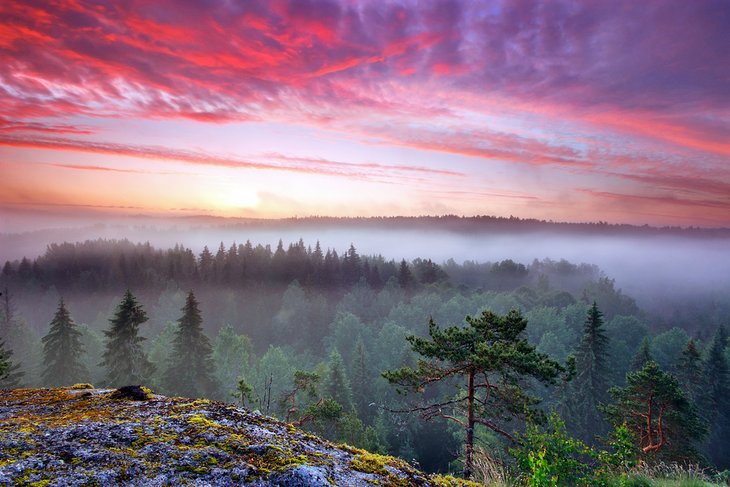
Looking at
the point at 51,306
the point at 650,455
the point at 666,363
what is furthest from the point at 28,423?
the point at 51,306

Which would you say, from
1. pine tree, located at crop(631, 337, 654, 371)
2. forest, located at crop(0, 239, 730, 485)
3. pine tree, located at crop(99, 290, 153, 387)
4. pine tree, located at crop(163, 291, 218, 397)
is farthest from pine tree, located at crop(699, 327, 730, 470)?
pine tree, located at crop(99, 290, 153, 387)

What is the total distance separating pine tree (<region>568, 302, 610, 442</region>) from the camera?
4022 centimetres

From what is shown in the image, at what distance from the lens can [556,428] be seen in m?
6.11

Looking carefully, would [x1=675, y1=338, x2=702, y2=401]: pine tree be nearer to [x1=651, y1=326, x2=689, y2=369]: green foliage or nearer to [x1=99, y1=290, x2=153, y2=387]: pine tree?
[x1=651, y1=326, x2=689, y2=369]: green foliage

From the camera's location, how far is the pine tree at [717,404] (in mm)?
45625

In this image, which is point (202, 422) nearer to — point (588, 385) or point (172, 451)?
point (172, 451)

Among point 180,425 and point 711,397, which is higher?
point 180,425

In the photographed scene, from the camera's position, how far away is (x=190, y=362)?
3812cm

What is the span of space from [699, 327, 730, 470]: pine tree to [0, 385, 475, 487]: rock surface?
5840 centimetres

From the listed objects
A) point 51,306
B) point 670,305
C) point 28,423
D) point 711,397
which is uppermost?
point 28,423

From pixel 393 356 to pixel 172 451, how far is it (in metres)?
69.1

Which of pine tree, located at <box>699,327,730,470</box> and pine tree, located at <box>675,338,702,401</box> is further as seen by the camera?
pine tree, located at <box>699,327,730,470</box>

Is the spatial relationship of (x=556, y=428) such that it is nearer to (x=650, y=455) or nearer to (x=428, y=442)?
(x=650, y=455)

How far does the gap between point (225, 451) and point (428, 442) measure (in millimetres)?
54720
